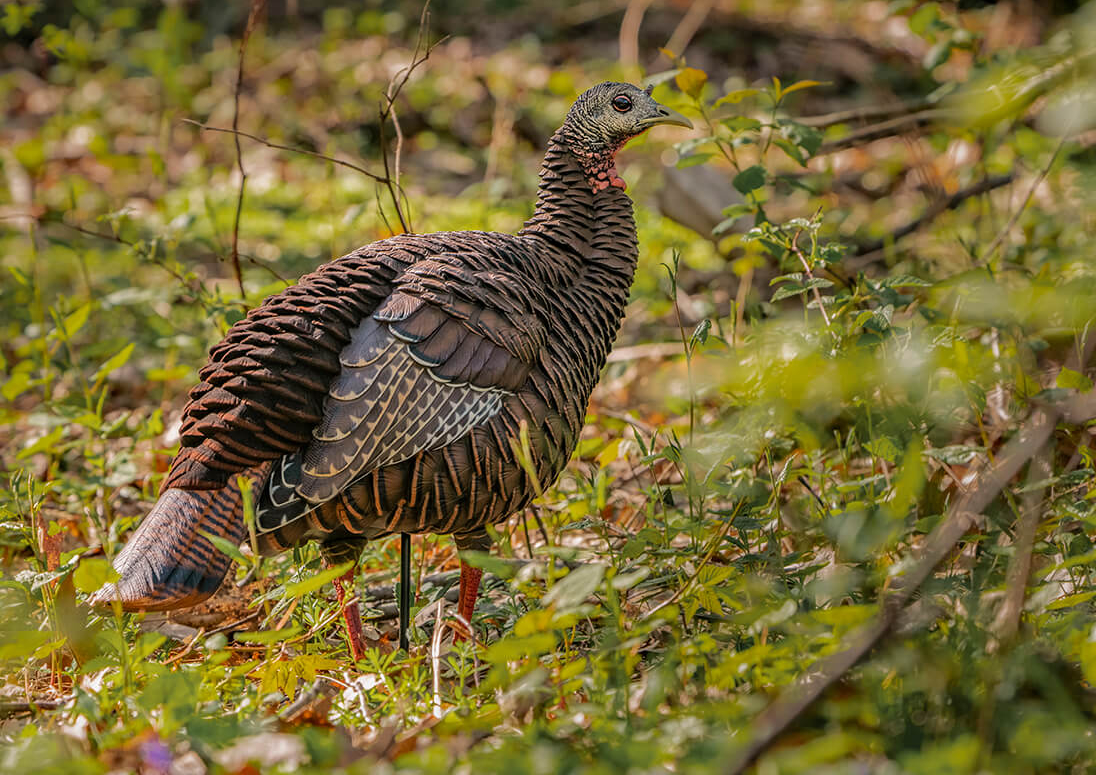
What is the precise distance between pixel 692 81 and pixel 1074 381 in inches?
71.6

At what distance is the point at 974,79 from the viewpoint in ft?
15.0

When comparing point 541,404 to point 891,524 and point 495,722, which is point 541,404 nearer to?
point 495,722

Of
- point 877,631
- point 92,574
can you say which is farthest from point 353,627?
point 877,631

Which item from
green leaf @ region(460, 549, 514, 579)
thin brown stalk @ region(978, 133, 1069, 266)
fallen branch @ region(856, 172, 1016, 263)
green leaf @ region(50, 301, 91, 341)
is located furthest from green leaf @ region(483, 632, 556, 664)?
fallen branch @ region(856, 172, 1016, 263)

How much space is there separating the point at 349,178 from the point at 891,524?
22.4 ft

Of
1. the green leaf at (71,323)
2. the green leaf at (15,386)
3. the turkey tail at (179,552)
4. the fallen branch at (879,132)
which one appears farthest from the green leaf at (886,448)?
the green leaf at (15,386)

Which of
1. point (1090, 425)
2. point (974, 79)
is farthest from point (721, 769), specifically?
point (974, 79)

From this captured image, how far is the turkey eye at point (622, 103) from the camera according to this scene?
370 centimetres

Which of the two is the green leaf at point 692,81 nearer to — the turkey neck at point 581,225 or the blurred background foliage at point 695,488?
the blurred background foliage at point 695,488

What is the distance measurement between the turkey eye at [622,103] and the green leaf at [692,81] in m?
0.25

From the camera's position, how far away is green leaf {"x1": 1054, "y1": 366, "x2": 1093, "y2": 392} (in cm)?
262

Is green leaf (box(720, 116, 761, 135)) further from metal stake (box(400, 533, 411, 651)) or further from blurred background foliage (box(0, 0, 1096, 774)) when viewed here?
metal stake (box(400, 533, 411, 651))

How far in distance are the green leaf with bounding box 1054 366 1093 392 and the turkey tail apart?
2192mm

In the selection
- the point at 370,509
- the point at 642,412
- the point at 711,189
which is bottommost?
the point at 642,412
